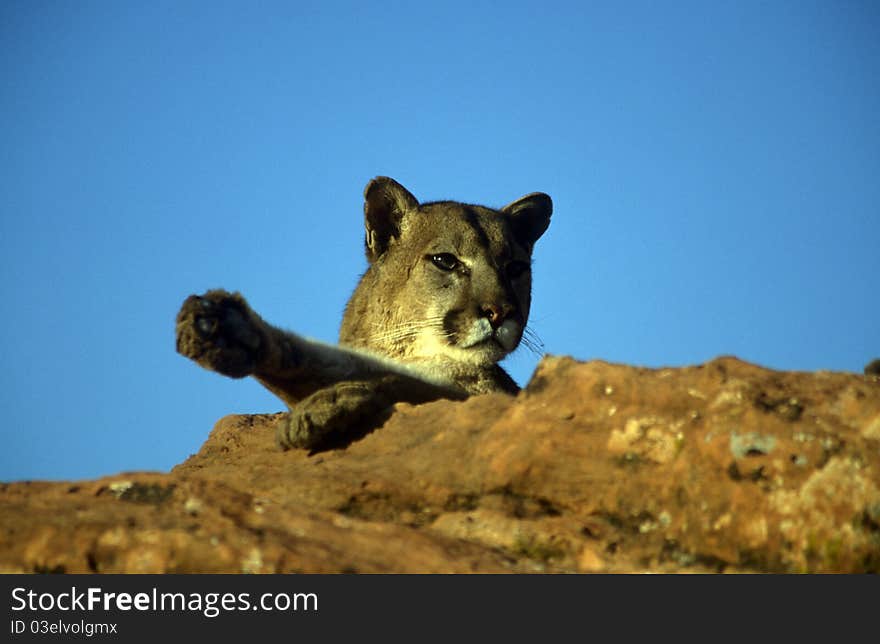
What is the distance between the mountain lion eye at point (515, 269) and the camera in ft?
31.3

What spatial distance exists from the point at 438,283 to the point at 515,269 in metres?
0.99

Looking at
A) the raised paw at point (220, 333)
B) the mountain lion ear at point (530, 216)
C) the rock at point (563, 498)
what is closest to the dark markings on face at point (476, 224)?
the mountain lion ear at point (530, 216)

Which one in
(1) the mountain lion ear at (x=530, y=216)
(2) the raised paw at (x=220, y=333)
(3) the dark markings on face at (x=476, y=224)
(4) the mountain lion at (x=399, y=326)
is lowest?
(2) the raised paw at (x=220, y=333)

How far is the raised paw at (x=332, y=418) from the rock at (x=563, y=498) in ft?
1.85

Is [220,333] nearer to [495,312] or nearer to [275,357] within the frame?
[275,357]

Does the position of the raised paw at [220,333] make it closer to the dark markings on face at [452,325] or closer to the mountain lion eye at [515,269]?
the dark markings on face at [452,325]

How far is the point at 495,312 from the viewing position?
28.0 ft

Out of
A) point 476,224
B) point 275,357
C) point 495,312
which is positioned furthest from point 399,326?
point 275,357

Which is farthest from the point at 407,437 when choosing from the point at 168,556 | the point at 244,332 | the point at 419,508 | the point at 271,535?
the point at 168,556

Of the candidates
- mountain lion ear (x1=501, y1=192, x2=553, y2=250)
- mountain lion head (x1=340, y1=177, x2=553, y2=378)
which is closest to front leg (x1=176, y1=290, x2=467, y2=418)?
mountain lion head (x1=340, y1=177, x2=553, y2=378)

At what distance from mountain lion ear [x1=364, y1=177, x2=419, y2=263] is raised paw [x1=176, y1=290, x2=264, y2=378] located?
3.41 metres

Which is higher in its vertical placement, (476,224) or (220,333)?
(476,224)

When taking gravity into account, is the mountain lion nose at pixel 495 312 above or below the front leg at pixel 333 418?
above

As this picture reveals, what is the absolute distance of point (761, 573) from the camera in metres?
4.34
